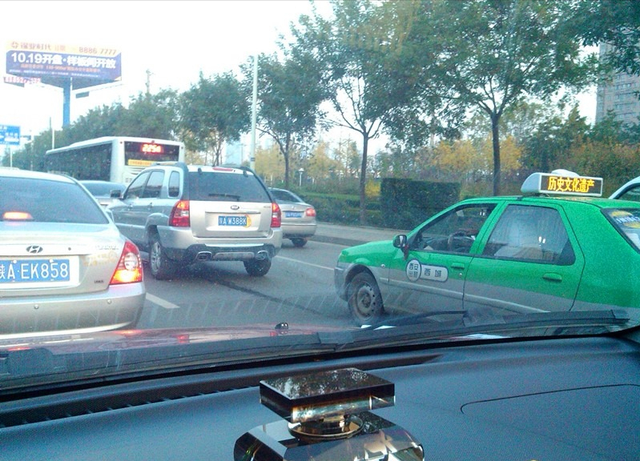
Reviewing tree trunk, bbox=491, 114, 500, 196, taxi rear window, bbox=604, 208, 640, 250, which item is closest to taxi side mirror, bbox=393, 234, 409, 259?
taxi rear window, bbox=604, 208, 640, 250

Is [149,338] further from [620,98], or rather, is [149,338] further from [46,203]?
[620,98]

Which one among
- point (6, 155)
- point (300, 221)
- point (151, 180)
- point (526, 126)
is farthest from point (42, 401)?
point (6, 155)

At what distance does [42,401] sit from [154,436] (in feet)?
1.19

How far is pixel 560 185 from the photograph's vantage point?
19.5ft

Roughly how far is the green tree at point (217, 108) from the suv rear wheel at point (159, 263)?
2120 cm

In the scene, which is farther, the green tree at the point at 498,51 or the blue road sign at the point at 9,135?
the blue road sign at the point at 9,135

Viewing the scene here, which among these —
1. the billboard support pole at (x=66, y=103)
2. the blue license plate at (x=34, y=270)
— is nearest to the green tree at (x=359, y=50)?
the blue license plate at (x=34, y=270)

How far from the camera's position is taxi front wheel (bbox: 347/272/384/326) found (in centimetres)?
701

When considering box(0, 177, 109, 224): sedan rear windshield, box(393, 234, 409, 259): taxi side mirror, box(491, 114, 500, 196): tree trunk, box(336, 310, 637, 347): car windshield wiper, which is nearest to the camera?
box(336, 310, 637, 347): car windshield wiper

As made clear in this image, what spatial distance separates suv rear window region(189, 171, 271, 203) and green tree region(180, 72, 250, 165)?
21.0m

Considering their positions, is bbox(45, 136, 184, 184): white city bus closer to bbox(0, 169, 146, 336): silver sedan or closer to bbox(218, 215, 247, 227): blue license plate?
bbox(218, 215, 247, 227): blue license plate

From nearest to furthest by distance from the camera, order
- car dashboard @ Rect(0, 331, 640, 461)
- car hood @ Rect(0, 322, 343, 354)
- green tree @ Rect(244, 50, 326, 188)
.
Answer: car dashboard @ Rect(0, 331, 640, 461)
car hood @ Rect(0, 322, 343, 354)
green tree @ Rect(244, 50, 326, 188)

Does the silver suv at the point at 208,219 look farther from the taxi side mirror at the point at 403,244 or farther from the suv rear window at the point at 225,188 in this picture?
the taxi side mirror at the point at 403,244

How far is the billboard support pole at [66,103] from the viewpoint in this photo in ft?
195
